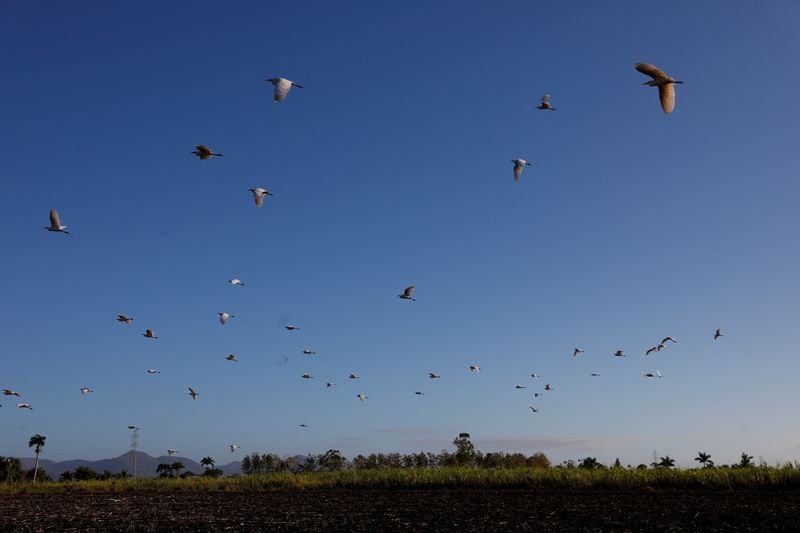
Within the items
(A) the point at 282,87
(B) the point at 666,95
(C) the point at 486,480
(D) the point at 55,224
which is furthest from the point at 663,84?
(C) the point at 486,480

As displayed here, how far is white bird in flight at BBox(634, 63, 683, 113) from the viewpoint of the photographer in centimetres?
948

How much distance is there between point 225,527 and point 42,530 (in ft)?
16.5

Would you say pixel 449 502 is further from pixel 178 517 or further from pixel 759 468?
pixel 759 468

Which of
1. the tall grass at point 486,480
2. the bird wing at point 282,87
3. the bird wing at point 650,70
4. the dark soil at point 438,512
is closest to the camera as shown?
the bird wing at point 650,70

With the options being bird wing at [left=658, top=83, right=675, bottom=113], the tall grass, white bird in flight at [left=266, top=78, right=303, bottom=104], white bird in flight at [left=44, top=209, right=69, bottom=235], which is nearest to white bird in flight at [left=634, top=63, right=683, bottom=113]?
bird wing at [left=658, top=83, right=675, bottom=113]

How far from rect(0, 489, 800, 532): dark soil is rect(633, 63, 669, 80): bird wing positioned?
10.4 m

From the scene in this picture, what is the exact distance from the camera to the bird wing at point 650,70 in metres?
9.41

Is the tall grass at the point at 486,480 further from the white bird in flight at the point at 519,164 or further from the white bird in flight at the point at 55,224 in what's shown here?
the white bird in flight at the point at 55,224

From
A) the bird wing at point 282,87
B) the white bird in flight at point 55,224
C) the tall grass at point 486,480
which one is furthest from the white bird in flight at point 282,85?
the tall grass at point 486,480

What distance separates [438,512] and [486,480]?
12772mm

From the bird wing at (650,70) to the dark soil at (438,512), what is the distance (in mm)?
10433

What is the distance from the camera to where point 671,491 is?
2425 cm

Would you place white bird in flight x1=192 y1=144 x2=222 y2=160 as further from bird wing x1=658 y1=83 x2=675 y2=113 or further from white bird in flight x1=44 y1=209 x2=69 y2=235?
bird wing x1=658 y1=83 x2=675 y2=113

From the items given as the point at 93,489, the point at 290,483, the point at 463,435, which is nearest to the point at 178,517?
the point at 290,483
